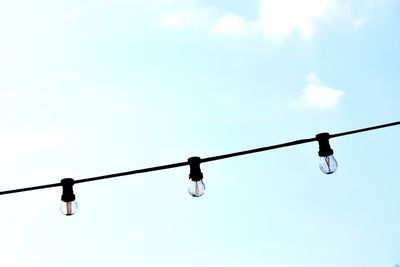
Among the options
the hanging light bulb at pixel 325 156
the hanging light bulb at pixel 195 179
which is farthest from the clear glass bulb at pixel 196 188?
the hanging light bulb at pixel 325 156

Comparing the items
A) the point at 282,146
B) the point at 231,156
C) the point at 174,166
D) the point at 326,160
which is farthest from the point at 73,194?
the point at 326,160

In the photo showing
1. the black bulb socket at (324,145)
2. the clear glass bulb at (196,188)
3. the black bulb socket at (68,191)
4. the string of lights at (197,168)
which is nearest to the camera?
the string of lights at (197,168)

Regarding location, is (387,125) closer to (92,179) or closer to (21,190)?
(92,179)

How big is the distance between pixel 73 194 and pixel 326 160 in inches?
130

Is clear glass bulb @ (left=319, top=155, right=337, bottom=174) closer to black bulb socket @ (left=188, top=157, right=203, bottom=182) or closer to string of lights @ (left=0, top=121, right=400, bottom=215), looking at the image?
string of lights @ (left=0, top=121, right=400, bottom=215)

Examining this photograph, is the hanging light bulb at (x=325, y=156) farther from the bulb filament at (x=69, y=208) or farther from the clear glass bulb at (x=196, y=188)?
the bulb filament at (x=69, y=208)

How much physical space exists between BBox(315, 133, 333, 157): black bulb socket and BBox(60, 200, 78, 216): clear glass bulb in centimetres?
327

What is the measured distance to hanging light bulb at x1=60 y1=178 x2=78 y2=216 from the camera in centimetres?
703

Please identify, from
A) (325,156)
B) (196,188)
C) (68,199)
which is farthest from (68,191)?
(325,156)

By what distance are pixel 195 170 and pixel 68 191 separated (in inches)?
67.4

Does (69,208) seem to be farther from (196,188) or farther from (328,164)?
(328,164)

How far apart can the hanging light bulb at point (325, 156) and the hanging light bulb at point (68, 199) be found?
10.5 feet

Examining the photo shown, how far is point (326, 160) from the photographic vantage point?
6.74 meters

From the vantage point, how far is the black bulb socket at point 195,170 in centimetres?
677
